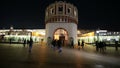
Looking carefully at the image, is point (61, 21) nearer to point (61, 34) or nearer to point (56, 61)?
point (61, 34)

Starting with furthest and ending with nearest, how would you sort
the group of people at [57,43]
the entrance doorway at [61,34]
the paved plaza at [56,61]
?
the entrance doorway at [61,34] → the group of people at [57,43] → the paved plaza at [56,61]

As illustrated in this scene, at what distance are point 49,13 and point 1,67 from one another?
149 feet

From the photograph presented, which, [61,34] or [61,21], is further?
[61,34]

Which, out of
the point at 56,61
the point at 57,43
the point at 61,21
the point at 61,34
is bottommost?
the point at 56,61

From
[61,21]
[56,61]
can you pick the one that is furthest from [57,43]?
[61,21]

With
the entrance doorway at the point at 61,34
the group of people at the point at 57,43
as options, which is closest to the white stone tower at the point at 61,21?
the entrance doorway at the point at 61,34

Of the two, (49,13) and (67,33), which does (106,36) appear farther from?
(49,13)

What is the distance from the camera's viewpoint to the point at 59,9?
170 feet

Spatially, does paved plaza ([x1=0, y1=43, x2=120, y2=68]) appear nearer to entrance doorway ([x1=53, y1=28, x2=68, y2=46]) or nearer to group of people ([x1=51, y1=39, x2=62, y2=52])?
group of people ([x1=51, y1=39, x2=62, y2=52])

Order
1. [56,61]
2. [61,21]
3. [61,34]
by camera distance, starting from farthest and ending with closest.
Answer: [61,34]
[61,21]
[56,61]

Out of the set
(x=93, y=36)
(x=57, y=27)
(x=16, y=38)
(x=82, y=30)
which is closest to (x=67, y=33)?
(x=57, y=27)

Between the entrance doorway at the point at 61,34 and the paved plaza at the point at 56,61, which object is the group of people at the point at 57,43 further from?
the entrance doorway at the point at 61,34

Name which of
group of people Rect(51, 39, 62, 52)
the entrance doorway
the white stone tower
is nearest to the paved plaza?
group of people Rect(51, 39, 62, 52)

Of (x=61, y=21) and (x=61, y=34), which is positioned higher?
(x=61, y=21)
